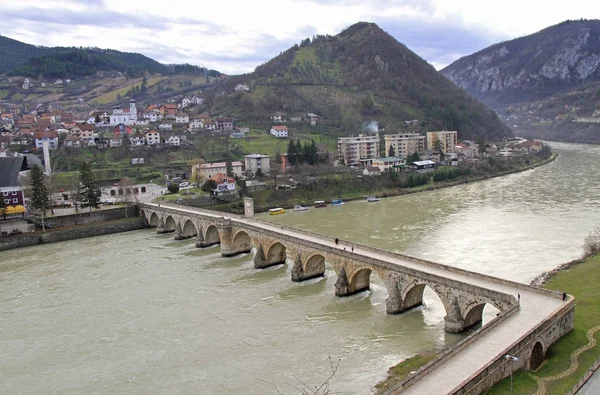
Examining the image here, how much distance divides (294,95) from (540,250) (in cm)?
6873

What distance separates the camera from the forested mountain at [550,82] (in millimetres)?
118750

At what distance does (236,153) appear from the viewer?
59406mm

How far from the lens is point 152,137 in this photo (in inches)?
2333

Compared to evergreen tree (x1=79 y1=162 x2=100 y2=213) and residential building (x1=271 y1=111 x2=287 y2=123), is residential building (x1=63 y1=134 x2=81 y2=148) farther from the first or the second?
residential building (x1=271 y1=111 x2=287 y2=123)

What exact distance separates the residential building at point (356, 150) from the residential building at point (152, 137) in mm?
22817

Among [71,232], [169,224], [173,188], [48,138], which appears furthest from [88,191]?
[48,138]

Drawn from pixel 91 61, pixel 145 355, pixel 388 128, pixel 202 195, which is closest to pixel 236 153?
pixel 202 195

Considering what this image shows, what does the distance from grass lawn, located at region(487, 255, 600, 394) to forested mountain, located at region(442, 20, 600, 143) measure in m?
98.2

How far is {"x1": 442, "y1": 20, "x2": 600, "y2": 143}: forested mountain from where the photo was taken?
Answer: 118750mm

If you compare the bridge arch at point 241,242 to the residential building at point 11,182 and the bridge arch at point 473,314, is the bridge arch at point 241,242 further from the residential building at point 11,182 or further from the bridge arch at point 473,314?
the residential building at point 11,182

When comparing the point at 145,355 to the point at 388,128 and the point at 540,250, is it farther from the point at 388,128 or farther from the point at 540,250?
the point at 388,128

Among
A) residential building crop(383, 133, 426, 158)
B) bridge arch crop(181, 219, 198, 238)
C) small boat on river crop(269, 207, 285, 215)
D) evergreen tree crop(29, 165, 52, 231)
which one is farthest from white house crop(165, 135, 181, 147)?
bridge arch crop(181, 219, 198, 238)

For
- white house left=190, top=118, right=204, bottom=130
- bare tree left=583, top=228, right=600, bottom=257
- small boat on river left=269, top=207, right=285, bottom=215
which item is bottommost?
bare tree left=583, top=228, right=600, bottom=257

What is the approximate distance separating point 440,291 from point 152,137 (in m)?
49.8
